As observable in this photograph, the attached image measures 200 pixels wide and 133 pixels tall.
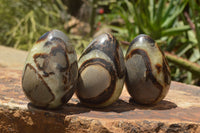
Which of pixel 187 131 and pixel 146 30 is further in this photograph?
pixel 146 30

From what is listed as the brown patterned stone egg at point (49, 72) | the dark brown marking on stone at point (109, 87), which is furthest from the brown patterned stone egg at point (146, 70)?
the brown patterned stone egg at point (49, 72)

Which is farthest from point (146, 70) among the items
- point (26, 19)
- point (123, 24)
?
point (123, 24)

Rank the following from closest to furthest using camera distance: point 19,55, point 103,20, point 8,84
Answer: point 8,84
point 19,55
point 103,20

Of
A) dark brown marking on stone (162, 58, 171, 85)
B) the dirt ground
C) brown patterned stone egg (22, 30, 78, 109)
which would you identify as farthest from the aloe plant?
brown patterned stone egg (22, 30, 78, 109)

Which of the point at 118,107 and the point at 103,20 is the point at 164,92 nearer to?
the point at 118,107

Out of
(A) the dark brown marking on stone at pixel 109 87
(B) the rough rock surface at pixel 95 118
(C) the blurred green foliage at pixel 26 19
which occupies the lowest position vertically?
(B) the rough rock surface at pixel 95 118

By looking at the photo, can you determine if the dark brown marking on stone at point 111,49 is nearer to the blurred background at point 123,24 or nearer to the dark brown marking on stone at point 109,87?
the dark brown marking on stone at point 109,87

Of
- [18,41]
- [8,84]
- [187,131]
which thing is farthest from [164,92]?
[18,41]
